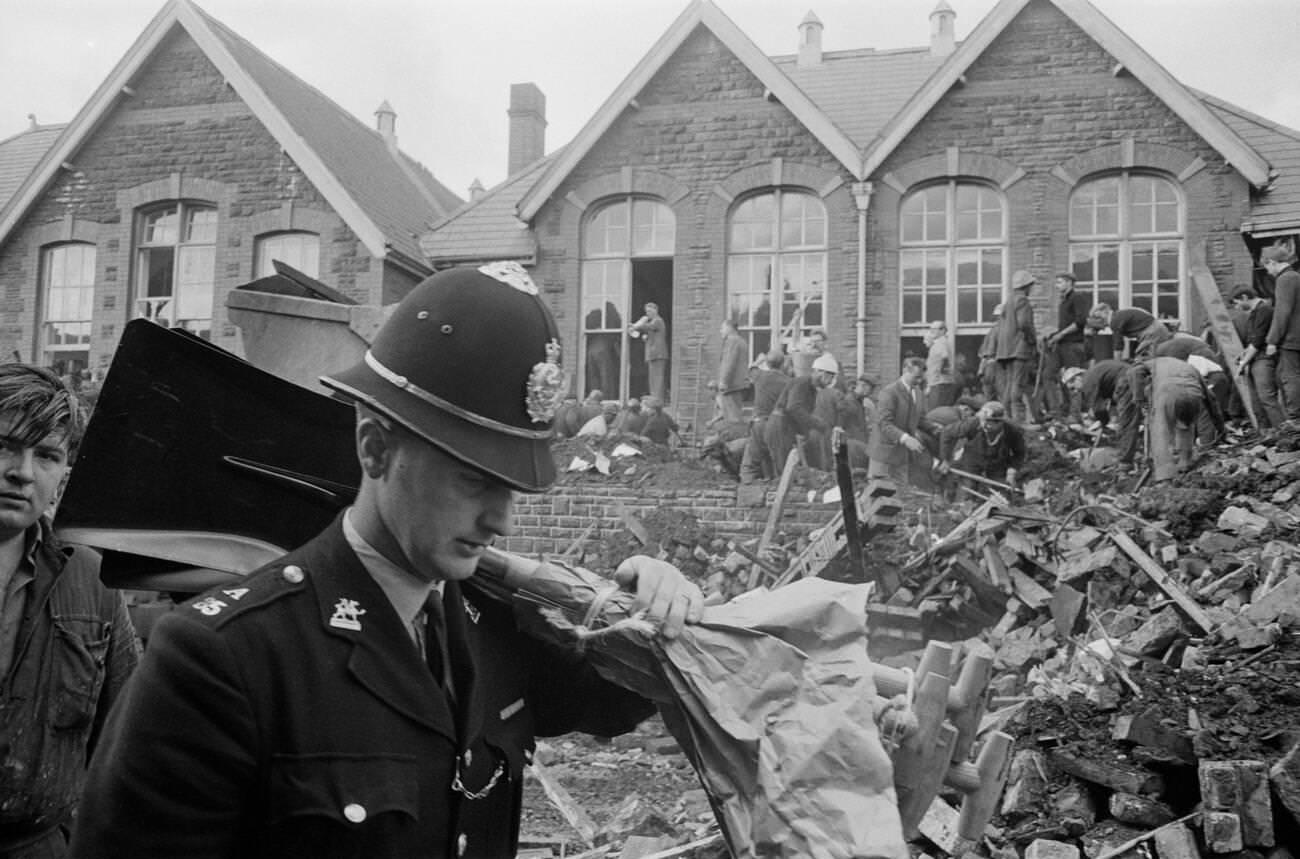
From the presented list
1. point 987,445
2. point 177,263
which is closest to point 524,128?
point 177,263

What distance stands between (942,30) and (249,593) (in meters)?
24.2

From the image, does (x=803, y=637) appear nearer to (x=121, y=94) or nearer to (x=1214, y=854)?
(x=1214, y=854)

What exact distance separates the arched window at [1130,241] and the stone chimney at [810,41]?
6.52 m

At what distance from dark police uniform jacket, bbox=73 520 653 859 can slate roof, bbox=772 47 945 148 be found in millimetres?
17629

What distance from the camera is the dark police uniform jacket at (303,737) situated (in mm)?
1591

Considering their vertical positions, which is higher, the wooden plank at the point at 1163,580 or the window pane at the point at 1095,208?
the window pane at the point at 1095,208

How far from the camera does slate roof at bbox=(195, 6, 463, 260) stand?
19578 mm

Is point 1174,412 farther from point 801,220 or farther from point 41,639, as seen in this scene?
point 41,639

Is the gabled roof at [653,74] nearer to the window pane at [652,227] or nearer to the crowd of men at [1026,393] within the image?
the window pane at [652,227]

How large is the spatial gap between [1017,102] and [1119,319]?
13.6ft

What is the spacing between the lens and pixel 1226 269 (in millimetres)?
16438

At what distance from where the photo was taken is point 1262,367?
42.0 ft

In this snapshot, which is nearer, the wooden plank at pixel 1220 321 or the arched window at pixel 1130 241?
the wooden plank at pixel 1220 321

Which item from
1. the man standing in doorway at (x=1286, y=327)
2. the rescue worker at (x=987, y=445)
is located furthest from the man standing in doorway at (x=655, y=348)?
the man standing in doorway at (x=1286, y=327)
